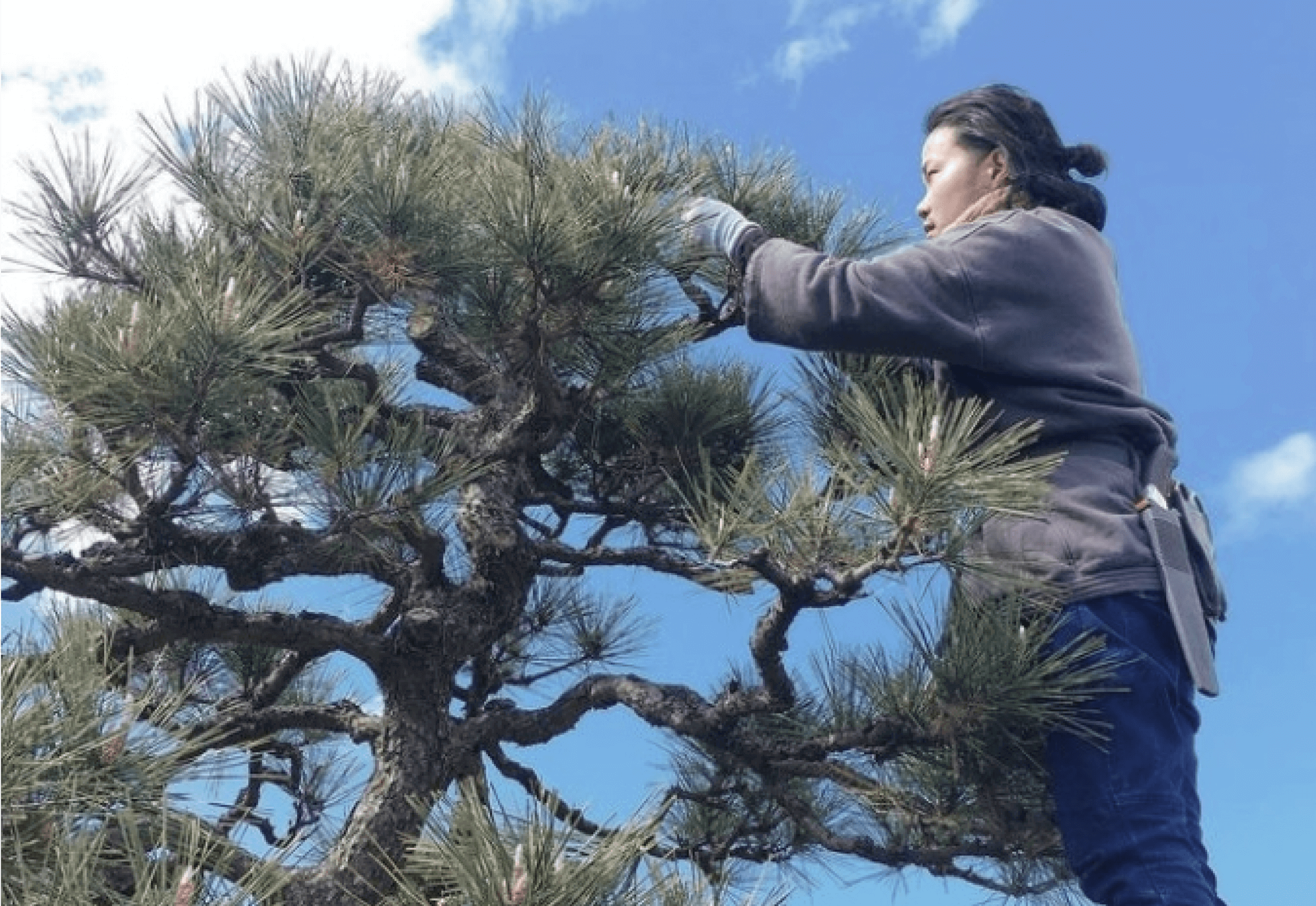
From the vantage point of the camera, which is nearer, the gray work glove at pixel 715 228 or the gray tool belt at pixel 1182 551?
the gray tool belt at pixel 1182 551

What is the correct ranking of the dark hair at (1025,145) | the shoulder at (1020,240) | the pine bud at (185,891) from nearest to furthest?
1. the pine bud at (185,891)
2. the shoulder at (1020,240)
3. the dark hair at (1025,145)

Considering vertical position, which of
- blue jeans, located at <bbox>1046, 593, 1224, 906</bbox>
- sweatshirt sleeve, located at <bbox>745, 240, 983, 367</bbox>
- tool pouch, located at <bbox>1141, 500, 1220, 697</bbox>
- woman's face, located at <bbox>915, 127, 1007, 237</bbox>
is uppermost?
woman's face, located at <bbox>915, 127, 1007, 237</bbox>

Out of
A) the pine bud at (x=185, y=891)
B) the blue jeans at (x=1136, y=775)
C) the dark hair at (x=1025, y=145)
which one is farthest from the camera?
the dark hair at (x=1025, y=145)

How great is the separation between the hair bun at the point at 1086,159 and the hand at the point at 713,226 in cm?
40

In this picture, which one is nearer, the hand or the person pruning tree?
the person pruning tree

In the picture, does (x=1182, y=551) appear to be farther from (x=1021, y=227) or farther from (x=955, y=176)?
(x=955, y=176)

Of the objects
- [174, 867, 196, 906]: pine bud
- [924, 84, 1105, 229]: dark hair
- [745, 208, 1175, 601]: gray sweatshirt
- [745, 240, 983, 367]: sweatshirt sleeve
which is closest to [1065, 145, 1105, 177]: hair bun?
[924, 84, 1105, 229]: dark hair

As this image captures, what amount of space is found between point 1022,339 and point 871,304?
6.6 inches

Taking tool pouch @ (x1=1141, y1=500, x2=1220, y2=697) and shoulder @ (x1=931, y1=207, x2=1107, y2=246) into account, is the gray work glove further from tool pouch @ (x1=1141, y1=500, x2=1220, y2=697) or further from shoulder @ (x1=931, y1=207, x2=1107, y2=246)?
tool pouch @ (x1=1141, y1=500, x2=1220, y2=697)

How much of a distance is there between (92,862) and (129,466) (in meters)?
0.48

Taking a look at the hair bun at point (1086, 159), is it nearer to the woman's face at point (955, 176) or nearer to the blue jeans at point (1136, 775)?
the woman's face at point (955, 176)

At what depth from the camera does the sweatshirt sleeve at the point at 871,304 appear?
1.31 m

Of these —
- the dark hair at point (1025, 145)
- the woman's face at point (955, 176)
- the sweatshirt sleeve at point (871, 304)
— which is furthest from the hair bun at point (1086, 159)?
the sweatshirt sleeve at point (871, 304)

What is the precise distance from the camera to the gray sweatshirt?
132 centimetres
